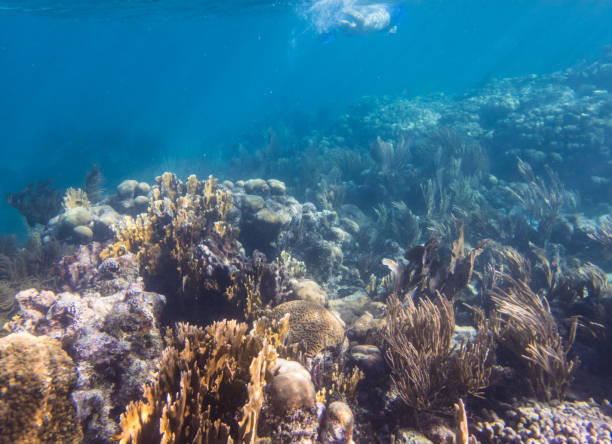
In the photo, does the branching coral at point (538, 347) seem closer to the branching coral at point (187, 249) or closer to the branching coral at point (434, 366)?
the branching coral at point (434, 366)

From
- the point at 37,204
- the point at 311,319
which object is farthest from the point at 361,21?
the point at 311,319

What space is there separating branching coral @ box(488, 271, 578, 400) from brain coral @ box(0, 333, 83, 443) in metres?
4.61

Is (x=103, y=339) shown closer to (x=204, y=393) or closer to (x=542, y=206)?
(x=204, y=393)

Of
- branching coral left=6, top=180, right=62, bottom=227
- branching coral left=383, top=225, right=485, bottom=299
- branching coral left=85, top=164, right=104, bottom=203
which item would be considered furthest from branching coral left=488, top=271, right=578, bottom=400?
branching coral left=6, top=180, right=62, bottom=227

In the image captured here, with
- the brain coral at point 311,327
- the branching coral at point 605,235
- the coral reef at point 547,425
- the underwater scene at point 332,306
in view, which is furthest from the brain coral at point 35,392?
the branching coral at point 605,235

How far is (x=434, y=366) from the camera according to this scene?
3.29 meters

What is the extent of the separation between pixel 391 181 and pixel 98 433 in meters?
11.0

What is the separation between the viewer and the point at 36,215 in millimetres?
10750

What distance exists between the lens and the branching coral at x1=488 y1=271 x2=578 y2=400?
11.0 feet

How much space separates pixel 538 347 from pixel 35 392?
16.6 ft

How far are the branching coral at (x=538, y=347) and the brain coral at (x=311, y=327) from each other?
2.22 meters

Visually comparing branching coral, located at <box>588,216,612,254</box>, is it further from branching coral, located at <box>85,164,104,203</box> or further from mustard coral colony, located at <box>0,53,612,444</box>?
branching coral, located at <box>85,164,104,203</box>

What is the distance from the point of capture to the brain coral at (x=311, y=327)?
3.86 m

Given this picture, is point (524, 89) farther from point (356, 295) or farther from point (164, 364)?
point (164, 364)
